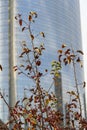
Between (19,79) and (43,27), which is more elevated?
(43,27)

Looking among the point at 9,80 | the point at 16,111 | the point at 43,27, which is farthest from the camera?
the point at 43,27

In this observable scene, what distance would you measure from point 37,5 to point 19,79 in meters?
36.5

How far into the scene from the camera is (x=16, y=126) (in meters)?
10.1

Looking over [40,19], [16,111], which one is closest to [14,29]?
[40,19]

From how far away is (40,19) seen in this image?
193750 mm

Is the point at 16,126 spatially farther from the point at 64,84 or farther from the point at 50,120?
the point at 64,84

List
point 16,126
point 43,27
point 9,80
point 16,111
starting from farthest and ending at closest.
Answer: point 43,27 < point 9,80 < point 16,111 < point 16,126

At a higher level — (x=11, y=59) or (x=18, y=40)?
(x=18, y=40)

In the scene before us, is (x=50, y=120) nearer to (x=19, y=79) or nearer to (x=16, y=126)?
(x=16, y=126)

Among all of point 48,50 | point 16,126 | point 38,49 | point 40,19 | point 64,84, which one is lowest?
point 16,126

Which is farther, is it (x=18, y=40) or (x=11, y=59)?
(x=18, y=40)

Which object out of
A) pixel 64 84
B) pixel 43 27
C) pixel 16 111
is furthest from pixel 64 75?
pixel 16 111

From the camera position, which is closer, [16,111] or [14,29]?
[16,111]

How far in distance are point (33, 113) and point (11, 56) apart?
17505 cm
